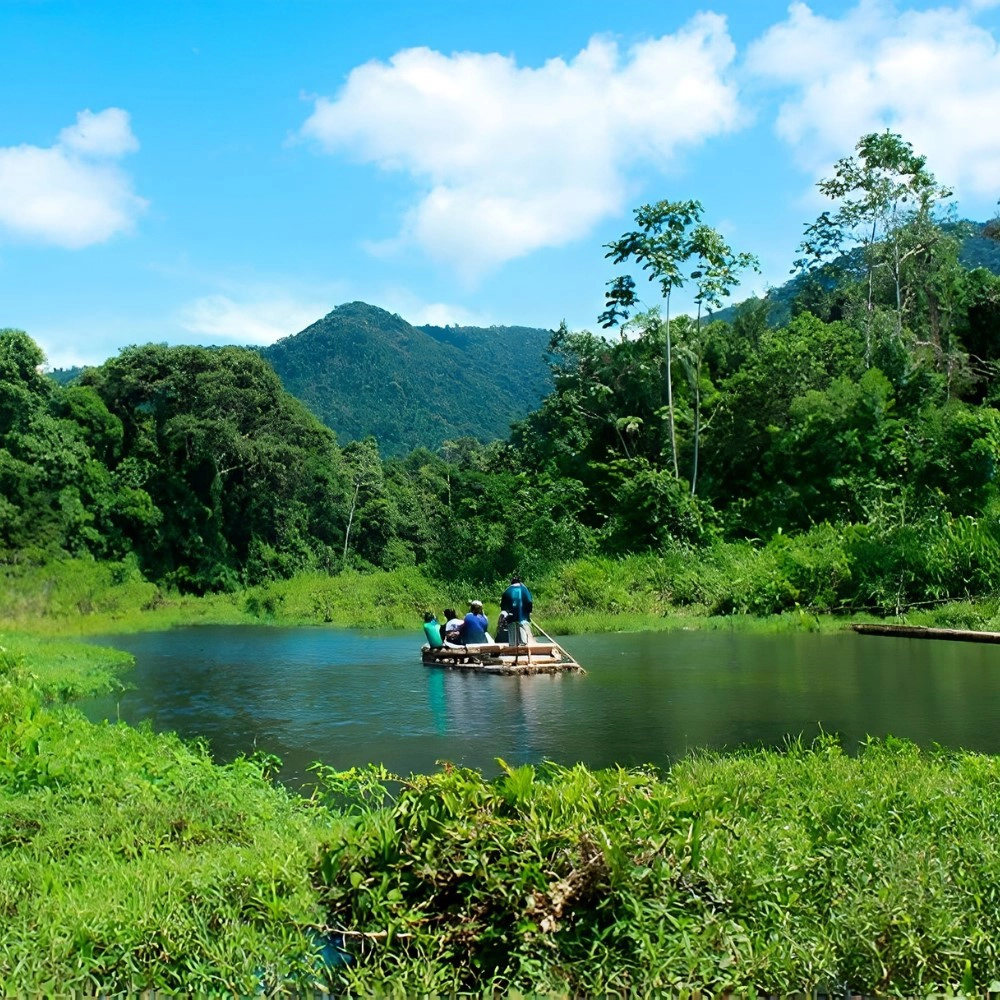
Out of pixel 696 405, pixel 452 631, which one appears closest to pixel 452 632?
pixel 452 631

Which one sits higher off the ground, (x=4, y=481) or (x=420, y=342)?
(x=420, y=342)

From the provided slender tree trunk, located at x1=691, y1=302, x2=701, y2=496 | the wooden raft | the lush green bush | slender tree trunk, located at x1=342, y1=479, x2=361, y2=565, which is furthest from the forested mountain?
the lush green bush

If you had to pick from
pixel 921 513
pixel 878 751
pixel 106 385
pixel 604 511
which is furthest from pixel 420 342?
pixel 878 751

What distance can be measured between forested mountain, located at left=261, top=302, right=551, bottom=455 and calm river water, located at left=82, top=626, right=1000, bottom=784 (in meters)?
70.1

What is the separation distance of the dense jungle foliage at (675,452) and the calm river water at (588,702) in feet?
17.9

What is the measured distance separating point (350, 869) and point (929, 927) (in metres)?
2.16

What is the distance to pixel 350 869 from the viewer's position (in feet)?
13.9

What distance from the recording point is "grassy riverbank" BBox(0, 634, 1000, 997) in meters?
3.68

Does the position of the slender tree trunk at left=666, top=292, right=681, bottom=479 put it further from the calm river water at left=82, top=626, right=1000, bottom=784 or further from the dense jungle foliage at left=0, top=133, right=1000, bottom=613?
the calm river water at left=82, top=626, right=1000, bottom=784

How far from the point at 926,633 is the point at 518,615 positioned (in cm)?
735

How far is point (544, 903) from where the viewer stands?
3.86 m

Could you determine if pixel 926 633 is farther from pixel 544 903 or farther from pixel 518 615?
pixel 544 903

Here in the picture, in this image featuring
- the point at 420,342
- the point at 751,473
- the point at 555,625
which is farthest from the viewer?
the point at 420,342

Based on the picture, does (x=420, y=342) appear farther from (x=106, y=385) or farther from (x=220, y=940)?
(x=220, y=940)
